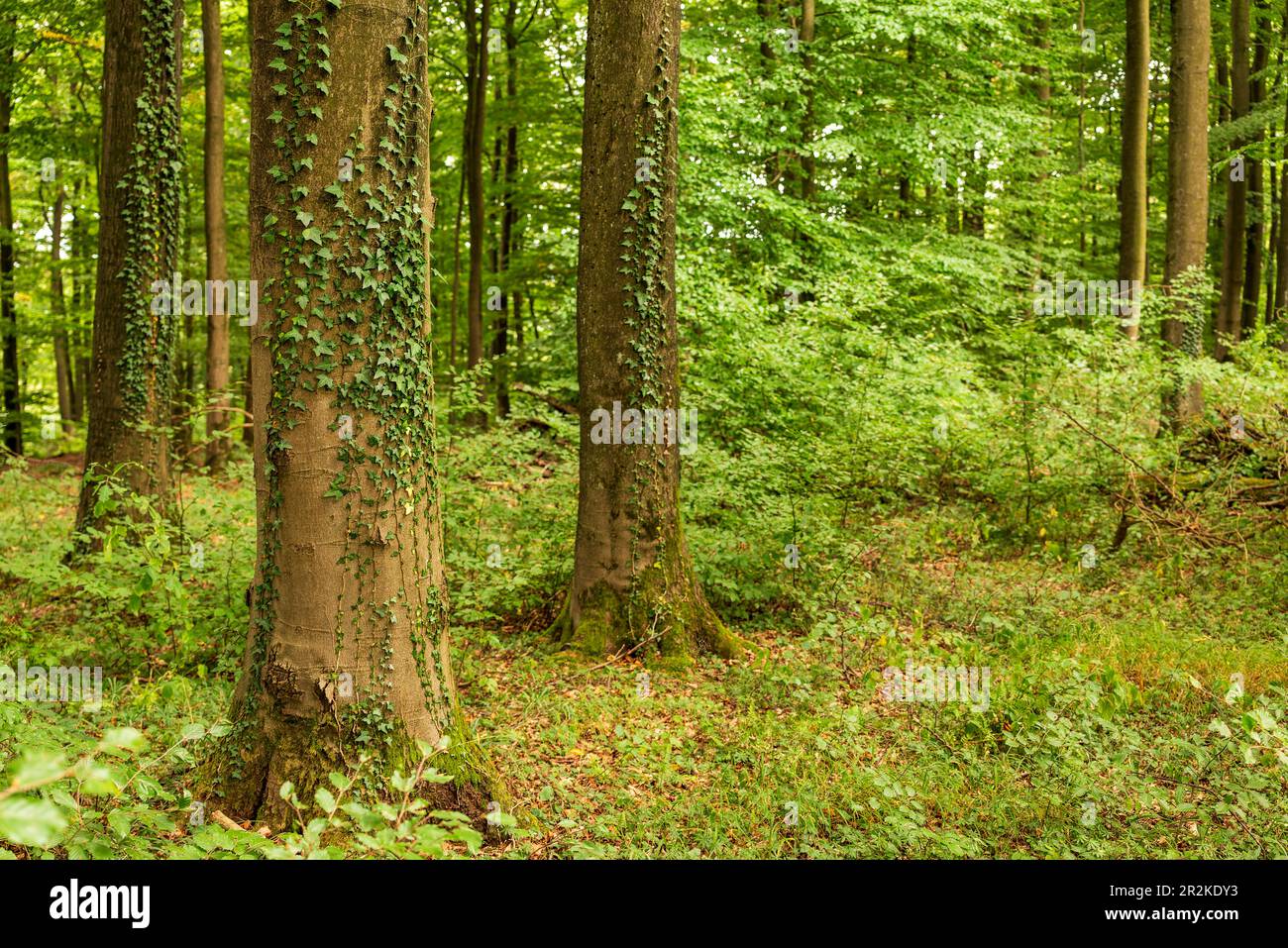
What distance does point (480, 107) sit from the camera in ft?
51.6

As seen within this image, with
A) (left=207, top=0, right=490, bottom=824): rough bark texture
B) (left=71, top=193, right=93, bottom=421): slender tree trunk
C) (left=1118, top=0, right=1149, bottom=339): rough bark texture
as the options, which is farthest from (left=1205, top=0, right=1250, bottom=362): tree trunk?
(left=71, top=193, right=93, bottom=421): slender tree trunk

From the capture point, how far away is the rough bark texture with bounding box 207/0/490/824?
385cm

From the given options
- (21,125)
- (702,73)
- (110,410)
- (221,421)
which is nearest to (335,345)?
(110,410)

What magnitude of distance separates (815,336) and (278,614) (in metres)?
7.42

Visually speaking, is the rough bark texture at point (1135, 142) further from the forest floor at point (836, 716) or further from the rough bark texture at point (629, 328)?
the rough bark texture at point (629, 328)

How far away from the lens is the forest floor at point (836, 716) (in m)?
4.38

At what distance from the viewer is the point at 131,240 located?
8.04m

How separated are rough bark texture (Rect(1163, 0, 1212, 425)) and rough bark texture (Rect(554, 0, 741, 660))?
8781 millimetres

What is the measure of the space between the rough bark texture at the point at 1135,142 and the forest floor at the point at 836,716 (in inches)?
239

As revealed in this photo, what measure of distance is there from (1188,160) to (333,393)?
13.0m

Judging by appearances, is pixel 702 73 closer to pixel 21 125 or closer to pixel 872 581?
pixel 872 581

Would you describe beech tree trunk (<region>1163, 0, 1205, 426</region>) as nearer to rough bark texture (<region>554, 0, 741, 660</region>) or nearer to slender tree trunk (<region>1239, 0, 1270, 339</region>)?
rough bark texture (<region>554, 0, 741, 660</region>)

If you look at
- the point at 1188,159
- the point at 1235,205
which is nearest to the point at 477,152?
the point at 1188,159

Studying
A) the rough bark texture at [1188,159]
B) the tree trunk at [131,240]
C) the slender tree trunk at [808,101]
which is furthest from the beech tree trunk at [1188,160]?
the tree trunk at [131,240]
